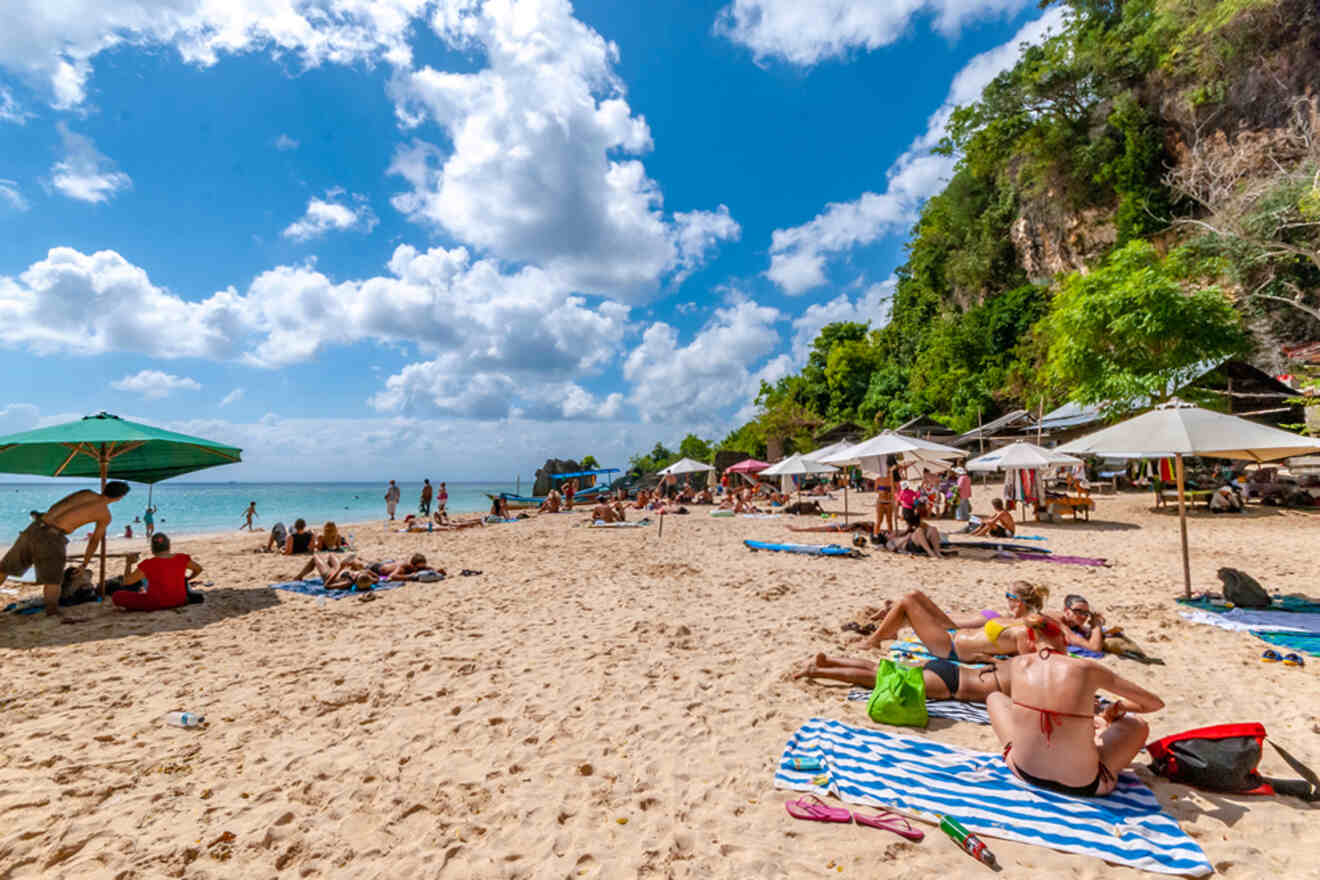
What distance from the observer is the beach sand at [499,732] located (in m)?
2.56

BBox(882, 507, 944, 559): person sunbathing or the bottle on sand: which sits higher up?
BBox(882, 507, 944, 559): person sunbathing

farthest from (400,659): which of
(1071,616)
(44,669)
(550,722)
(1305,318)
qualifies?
(1305,318)

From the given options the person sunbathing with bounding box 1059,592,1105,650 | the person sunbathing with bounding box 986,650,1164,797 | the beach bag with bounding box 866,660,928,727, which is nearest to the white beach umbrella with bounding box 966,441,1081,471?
the person sunbathing with bounding box 1059,592,1105,650

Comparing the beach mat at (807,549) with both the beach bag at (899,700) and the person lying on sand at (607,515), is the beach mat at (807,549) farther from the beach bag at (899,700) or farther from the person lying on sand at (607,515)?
the person lying on sand at (607,515)

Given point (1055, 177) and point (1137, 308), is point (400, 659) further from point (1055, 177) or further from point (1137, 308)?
point (1055, 177)

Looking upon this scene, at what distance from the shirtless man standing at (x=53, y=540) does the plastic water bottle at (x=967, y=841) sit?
8749 mm

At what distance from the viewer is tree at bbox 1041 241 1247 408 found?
1606 cm

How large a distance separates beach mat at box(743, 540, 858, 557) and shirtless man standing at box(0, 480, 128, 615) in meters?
10.2

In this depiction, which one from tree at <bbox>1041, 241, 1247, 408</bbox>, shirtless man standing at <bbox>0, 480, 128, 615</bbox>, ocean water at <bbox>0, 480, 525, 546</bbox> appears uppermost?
tree at <bbox>1041, 241, 1247, 408</bbox>

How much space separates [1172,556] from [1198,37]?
21.8 m

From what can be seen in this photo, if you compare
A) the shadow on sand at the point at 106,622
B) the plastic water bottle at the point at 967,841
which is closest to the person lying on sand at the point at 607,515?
the shadow on sand at the point at 106,622

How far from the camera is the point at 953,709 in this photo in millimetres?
4047

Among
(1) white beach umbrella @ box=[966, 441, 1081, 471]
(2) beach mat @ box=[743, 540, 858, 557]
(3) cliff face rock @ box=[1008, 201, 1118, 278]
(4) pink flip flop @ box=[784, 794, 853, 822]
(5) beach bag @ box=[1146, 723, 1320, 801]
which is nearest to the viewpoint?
(4) pink flip flop @ box=[784, 794, 853, 822]

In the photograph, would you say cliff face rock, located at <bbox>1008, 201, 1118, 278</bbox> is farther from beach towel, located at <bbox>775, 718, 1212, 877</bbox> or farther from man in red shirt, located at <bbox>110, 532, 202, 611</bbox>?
man in red shirt, located at <bbox>110, 532, 202, 611</bbox>
